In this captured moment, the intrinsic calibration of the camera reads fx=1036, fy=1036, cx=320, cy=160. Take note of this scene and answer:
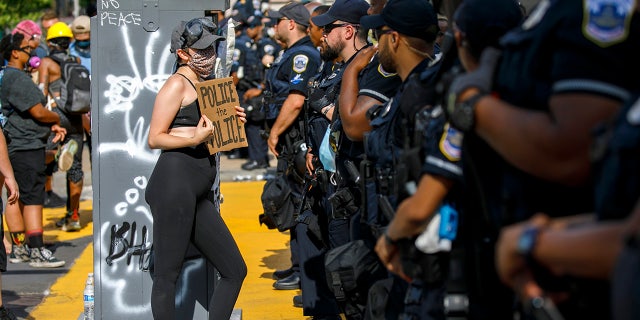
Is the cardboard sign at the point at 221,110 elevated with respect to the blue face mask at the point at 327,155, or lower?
elevated

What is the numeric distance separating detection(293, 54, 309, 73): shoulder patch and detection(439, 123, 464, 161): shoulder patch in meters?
4.75

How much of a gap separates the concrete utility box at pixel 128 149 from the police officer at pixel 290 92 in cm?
173

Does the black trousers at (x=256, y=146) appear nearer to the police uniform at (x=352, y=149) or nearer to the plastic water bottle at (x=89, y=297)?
the plastic water bottle at (x=89, y=297)

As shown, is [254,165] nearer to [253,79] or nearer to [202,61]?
[253,79]

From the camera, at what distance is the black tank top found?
6.03m

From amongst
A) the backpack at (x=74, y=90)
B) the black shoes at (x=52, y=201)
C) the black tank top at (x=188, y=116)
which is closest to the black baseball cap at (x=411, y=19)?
the black tank top at (x=188, y=116)

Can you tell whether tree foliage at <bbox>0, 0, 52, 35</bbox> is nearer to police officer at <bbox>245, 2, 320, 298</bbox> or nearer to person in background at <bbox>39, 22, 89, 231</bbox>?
person in background at <bbox>39, 22, 89, 231</bbox>

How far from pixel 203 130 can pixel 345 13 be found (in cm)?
151

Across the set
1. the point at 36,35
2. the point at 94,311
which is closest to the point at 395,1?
the point at 94,311

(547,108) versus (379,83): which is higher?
(547,108)

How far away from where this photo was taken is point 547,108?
118 inches

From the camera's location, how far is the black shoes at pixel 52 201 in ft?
44.0

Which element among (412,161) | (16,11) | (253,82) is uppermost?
(412,161)

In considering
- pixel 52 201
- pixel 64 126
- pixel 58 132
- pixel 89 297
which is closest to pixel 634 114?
pixel 89 297
